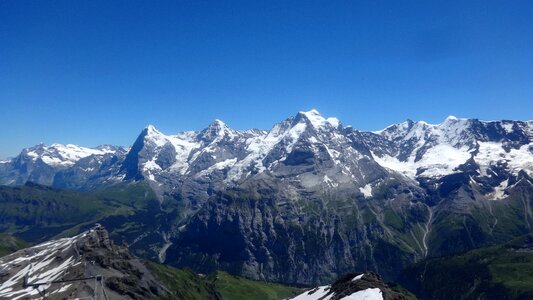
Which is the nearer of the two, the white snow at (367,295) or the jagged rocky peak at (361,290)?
the white snow at (367,295)

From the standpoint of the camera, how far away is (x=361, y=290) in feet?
417

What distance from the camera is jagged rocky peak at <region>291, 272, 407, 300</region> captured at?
119812 millimetres

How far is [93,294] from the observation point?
198 m

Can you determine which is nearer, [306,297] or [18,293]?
[306,297]

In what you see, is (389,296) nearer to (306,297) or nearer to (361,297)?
(361,297)

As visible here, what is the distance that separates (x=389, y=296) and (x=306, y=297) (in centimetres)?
5576

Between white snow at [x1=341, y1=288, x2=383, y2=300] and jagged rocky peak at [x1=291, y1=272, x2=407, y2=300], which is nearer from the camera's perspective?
white snow at [x1=341, y1=288, x2=383, y2=300]

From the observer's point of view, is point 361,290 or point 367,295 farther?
point 361,290

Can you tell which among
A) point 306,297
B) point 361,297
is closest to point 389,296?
point 361,297

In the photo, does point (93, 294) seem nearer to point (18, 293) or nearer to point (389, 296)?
point (18, 293)

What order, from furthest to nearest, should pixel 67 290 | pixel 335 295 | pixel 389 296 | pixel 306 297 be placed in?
pixel 67 290, pixel 306 297, pixel 335 295, pixel 389 296

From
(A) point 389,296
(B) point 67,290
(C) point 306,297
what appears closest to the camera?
(A) point 389,296

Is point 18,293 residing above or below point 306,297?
above

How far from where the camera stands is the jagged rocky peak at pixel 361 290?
11981 centimetres
